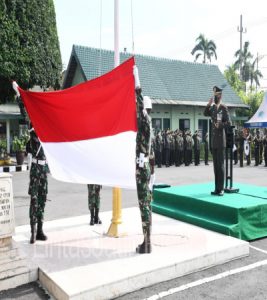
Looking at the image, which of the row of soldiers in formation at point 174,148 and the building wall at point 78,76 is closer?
the row of soldiers in formation at point 174,148

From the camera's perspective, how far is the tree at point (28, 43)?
434 inches

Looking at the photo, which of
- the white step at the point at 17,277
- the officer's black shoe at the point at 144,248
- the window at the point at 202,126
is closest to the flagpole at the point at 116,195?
the officer's black shoe at the point at 144,248

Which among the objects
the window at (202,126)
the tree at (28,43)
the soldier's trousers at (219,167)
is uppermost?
the tree at (28,43)

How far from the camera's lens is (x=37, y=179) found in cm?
495

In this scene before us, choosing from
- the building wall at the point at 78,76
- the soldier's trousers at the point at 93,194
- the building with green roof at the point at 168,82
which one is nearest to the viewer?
the soldier's trousers at the point at 93,194

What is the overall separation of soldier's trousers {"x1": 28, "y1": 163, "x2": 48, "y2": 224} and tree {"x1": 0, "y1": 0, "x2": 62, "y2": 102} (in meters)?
7.19

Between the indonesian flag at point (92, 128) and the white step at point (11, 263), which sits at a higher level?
the indonesian flag at point (92, 128)

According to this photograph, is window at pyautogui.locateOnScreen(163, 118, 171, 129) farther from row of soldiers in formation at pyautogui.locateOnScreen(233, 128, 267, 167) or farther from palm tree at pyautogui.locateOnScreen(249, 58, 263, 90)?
palm tree at pyautogui.locateOnScreen(249, 58, 263, 90)

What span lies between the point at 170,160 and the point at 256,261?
515 inches

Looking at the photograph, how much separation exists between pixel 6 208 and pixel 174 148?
46.1ft

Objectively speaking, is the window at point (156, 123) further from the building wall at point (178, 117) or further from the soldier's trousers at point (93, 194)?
the soldier's trousers at point (93, 194)

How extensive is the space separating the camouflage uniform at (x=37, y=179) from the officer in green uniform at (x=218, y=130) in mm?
3069

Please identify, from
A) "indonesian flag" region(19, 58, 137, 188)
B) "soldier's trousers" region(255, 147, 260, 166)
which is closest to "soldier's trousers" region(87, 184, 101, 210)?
"indonesian flag" region(19, 58, 137, 188)

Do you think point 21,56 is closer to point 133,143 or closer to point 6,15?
point 6,15
